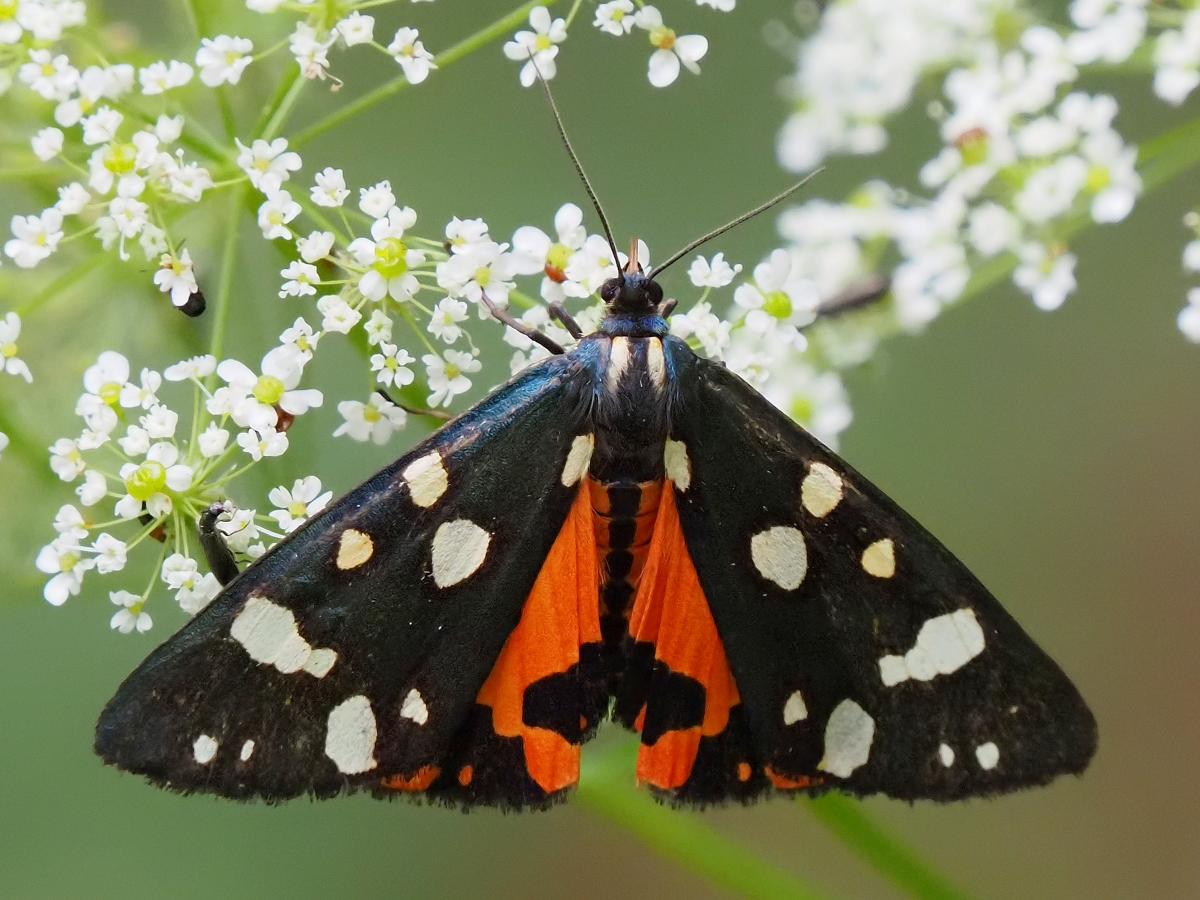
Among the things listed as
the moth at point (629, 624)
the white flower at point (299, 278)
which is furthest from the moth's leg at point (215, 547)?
the white flower at point (299, 278)

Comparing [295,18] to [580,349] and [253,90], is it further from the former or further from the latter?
[580,349]

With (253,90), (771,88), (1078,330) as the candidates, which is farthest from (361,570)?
(1078,330)

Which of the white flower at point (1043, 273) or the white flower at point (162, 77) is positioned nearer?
the white flower at point (162, 77)

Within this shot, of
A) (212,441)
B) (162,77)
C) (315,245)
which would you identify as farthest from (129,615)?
(162,77)

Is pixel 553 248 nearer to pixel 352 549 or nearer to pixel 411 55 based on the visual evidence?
pixel 411 55

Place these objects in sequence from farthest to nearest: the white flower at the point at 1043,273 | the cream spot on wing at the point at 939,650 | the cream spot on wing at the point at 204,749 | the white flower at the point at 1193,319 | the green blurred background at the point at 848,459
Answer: the green blurred background at the point at 848,459, the white flower at the point at 1043,273, the white flower at the point at 1193,319, the cream spot on wing at the point at 939,650, the cream spot on wing at the point at 204,749

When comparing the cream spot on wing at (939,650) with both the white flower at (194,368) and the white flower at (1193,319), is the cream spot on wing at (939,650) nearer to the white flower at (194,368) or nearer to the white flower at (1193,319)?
the white flower at (1193,319)

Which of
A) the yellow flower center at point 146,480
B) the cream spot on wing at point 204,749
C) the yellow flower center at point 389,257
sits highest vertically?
the yellow flower center at point 389,257
